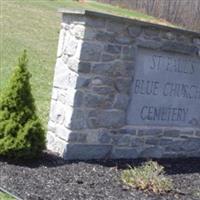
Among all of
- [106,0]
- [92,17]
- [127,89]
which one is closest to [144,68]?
[127,89]

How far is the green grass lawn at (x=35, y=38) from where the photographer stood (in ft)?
42.0

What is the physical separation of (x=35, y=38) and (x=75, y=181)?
11.9 meters

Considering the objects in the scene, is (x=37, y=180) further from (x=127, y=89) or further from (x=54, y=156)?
(x=127, y=89)

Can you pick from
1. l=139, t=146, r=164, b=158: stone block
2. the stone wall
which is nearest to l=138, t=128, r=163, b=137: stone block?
the stone wall

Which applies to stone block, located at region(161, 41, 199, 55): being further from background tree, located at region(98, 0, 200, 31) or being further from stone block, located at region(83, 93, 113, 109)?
background tree, located at region(98, 0, 200, 31)

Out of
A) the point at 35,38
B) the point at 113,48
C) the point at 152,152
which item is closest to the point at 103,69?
the point at 113,48

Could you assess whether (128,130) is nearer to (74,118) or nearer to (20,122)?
(74,118)

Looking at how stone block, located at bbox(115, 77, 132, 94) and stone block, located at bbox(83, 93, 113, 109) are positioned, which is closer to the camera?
stone block, located at bbox(83, 93, 113, 109)

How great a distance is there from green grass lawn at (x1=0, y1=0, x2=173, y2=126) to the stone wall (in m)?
1.75

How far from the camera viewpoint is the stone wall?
7734mm

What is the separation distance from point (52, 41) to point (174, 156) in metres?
10.4

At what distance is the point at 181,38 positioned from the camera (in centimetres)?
869

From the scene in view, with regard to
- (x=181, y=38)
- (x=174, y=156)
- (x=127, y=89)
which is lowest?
(x=174, y=156)

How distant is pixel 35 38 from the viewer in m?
18.6
